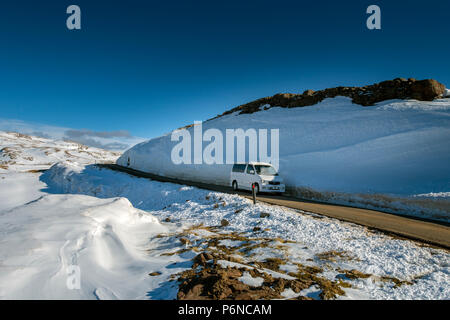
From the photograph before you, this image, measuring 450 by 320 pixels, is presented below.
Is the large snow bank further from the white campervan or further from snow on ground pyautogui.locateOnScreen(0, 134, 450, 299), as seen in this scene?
the white campervan

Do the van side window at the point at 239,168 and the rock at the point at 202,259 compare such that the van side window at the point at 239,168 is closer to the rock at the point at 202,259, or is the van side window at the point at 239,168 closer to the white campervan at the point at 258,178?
the white campervan at the point at 258,178

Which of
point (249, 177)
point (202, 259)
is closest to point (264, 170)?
point (249, 177)

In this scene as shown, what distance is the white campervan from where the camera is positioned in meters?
14.8

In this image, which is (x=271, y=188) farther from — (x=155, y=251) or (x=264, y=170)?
(x=155, y=251)

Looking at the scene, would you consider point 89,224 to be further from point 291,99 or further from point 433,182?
point 291,99

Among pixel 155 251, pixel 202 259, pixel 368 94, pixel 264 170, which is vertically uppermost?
pixel 368 94

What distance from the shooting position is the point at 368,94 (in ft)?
115

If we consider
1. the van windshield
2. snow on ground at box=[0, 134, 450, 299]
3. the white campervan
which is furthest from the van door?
snow on ground at box=[0, 134, 450, 299]

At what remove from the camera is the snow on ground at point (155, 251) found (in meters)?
3.63

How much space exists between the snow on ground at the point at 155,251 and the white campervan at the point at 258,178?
552 cm

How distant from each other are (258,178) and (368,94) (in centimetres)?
3023

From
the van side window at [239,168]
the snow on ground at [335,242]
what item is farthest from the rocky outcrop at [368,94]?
the snow on ground at [335,242]

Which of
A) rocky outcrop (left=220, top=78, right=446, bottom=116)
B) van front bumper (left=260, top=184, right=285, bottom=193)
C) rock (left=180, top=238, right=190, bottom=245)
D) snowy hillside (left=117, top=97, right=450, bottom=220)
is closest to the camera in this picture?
rock (left=180, top=238, right=190, bottom=245)

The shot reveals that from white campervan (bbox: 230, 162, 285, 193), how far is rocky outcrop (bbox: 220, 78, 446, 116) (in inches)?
1030
